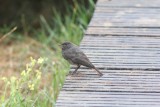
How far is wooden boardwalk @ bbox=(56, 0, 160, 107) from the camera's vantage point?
390cm

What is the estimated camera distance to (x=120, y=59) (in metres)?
4.64

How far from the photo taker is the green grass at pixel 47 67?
4463 millimetres

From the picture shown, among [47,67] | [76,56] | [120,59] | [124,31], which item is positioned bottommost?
[47,67]

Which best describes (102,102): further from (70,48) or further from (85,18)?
(85,18)

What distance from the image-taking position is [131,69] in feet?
14.5

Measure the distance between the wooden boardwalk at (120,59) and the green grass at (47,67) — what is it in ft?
1.23

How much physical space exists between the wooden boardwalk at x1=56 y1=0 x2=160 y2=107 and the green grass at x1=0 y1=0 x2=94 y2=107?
0.38 metres

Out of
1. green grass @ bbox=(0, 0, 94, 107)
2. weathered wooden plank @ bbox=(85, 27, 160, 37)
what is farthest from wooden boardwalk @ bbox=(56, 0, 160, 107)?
green grass @ bbox=(0, 0, 94, 107)

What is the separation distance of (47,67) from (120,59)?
1451 millimetres

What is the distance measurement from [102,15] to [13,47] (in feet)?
7.07

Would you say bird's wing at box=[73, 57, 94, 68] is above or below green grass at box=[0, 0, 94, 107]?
above

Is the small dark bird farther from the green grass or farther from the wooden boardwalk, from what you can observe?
the green grass

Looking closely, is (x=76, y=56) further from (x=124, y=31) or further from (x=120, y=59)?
(x=124, y=31)

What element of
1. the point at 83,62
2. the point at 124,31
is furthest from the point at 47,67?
the point at 83,62
